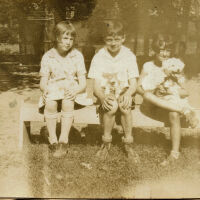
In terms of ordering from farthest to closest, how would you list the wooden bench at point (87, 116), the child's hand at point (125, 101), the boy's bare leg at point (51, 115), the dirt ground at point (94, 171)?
the wooden bench at point (87, 116), the boy's bare leg at point (51, 115), the child's hand at point (125, 101), the dirt ground at point (94, 171)

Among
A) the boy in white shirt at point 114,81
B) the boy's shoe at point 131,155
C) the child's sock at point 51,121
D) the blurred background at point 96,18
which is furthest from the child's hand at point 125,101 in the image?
the blurred background at point 96,18

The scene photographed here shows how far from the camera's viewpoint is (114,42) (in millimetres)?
2658

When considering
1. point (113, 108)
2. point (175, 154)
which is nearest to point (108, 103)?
point (113, 108)

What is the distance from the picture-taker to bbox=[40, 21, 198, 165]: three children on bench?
2.59 metres

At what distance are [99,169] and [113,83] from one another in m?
0.73

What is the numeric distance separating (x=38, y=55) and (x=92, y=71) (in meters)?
3.93

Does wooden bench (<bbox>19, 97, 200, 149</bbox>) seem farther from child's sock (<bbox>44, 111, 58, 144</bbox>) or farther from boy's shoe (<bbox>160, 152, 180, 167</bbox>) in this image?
boy's shoe (<bbox>160, 152, 180, 167</bbox>)

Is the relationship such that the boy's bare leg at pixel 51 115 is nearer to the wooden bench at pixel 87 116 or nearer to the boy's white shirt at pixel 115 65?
the wooden bench at pixel 87 116

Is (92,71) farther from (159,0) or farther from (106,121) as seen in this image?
(159,0)

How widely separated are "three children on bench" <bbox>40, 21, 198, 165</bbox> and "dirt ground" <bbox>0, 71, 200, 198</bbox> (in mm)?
117

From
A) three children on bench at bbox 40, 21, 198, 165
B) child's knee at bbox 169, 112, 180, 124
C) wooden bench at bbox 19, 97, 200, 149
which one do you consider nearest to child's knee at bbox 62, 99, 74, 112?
three children on bench at bbox 40, 21, 198, 165

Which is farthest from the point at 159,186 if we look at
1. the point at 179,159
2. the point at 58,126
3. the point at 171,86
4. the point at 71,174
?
the point at 58,126

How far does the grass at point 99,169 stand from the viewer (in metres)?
2.21

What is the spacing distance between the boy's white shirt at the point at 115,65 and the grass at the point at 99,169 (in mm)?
627
